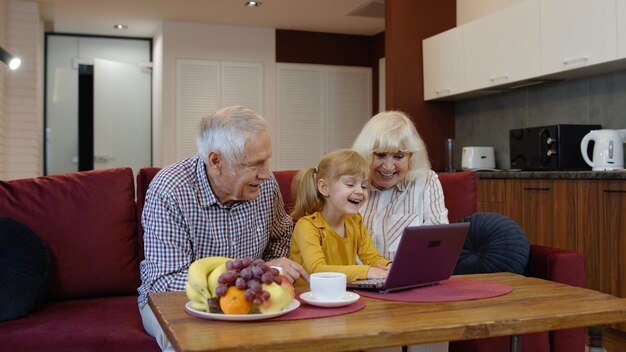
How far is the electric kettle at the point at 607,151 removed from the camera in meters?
3.68

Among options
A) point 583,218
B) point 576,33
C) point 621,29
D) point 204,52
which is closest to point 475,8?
point 576,33

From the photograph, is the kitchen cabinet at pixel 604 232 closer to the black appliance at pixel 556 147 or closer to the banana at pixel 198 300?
the black appliance at pixel 556 147

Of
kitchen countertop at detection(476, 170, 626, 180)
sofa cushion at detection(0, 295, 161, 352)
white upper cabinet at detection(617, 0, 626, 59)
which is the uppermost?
white upper cabinet at detection(617, 0, 626, 59)

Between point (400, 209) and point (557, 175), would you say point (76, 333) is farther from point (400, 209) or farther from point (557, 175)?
point (557, 175)

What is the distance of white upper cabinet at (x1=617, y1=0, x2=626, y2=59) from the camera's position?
11.6 feet

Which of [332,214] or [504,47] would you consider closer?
[332,214]

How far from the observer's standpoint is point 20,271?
2055mm

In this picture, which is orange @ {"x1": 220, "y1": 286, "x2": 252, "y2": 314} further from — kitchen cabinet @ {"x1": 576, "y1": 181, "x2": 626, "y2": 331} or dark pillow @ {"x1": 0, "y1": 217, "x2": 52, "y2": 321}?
kitchen cabinet @ {"x1": 576, "y1": 181, "x2": 626, "y2": 331}

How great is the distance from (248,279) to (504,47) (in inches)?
151

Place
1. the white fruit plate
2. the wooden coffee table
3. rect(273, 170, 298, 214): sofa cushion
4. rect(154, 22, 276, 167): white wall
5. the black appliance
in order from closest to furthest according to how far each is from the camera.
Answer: the wooden coffee table, the white fruit plate, rect(273, 170, 298, 214): sofa cushion, the black appliance, rect(154, 22, 276, 167): white wall

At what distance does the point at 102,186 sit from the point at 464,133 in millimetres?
3950

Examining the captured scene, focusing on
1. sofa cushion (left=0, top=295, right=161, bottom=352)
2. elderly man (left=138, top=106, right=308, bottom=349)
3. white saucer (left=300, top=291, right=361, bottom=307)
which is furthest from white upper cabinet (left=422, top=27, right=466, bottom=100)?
white saucer (left=300, top=291, right=361, bottom=307)

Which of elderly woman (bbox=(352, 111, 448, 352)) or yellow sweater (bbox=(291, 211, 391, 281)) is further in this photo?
elderly woman (bbox=(352, 111, 448, 352))

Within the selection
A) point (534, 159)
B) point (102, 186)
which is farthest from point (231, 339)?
point (534, 159)
